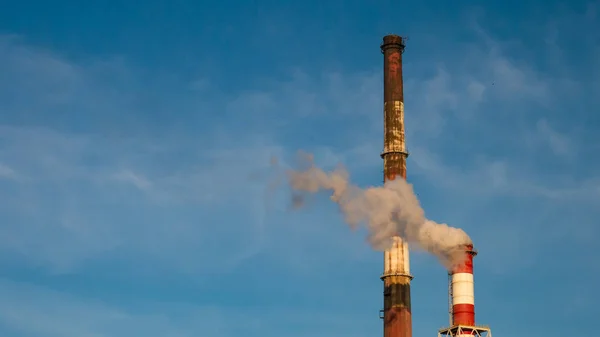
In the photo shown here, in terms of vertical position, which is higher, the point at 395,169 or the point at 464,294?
the point at 395,169

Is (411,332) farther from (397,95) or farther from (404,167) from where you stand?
(397,95)

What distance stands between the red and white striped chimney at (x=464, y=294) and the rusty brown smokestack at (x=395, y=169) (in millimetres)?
3728

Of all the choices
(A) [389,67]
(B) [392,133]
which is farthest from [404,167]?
(A) [389,67]

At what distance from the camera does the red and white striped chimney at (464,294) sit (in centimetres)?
8044

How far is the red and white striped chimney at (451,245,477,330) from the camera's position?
80.4m

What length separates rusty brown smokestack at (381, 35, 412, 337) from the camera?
81.6 meters

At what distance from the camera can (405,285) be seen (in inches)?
3236

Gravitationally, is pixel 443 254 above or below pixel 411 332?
above

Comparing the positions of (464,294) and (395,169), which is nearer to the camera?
(464,294)

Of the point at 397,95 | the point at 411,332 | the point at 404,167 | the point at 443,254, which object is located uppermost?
the point at 397,95

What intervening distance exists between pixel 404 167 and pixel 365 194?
5.08 metres

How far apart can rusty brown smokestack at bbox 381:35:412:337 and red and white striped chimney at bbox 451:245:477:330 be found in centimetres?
373

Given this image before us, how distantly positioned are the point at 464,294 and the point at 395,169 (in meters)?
11.8

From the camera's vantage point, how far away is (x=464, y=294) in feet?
265
